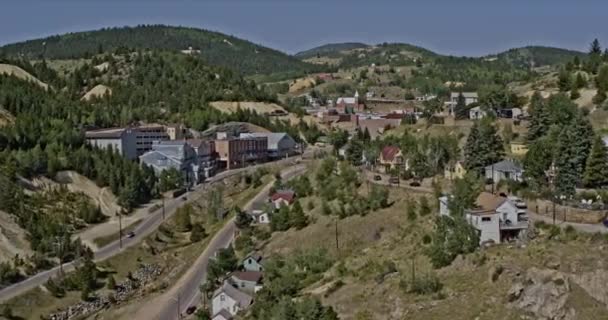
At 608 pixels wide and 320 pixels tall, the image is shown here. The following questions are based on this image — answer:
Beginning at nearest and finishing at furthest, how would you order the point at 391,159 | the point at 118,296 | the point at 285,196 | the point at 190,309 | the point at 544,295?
the point at 544,295
the point at 190,309
the point at 118,296
the point at 285,196
the point at 391,159

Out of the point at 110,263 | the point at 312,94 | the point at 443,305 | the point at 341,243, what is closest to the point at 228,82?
the point at 312,94

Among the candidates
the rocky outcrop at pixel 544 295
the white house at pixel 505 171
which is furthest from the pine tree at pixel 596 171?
the rocky outcrop at pixel 544 295

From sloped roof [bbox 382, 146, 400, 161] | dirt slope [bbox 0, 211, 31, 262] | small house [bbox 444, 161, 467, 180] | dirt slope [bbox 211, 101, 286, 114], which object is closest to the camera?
small house [bbox 444, 161, 467, 180]

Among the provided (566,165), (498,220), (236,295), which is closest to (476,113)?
(566,165)

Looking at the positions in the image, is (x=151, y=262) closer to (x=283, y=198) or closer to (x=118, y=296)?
(x=118, y=296)

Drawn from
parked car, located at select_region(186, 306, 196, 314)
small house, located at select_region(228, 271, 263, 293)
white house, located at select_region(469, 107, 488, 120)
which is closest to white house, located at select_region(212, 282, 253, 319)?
small house, located at select_region(228, 271, 263, 293)

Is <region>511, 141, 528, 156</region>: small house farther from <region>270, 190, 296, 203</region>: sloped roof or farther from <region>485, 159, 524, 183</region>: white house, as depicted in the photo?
<region>270, 190, 296, 203</region>: sloped roof

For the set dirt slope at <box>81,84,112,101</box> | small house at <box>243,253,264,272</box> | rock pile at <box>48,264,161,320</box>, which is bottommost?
rock pile at <box>48,264,161,320</box>
